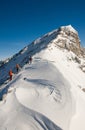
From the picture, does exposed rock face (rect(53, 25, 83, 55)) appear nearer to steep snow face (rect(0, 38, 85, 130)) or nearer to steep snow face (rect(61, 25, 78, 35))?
steep snow face (rect(61, 25, 78, 35))

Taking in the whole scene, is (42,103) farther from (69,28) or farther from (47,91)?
(69,28)

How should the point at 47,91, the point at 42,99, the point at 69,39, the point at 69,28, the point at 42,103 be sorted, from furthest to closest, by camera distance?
the point at 69,28 < the point at 69,39 < the point at 47,91 < the point at 42,99 < the point at 42,103

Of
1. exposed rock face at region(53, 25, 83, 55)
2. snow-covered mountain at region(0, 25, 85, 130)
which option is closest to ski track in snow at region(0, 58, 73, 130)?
snow-covered mountain at region(0, 25, 85, 130)

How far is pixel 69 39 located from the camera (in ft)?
168

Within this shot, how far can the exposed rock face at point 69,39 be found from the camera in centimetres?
4856

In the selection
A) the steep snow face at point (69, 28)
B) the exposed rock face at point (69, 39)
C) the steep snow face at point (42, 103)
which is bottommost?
the steep snow face at point (42, 103)

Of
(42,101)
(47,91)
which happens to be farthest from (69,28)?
(42,101)

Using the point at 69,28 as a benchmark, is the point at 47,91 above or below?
below

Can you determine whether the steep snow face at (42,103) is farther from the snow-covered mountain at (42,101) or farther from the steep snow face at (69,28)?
the steep snow face at (69,28)

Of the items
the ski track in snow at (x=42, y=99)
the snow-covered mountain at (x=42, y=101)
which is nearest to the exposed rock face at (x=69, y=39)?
the snow-covered mountain at (x=42, y=101)

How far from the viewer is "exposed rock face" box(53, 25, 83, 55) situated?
1912 inches

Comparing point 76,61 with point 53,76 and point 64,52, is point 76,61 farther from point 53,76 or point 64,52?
point 53,76

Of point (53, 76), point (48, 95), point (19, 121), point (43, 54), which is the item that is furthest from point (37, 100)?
point (43, 54)

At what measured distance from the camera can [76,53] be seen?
48.4 metres
